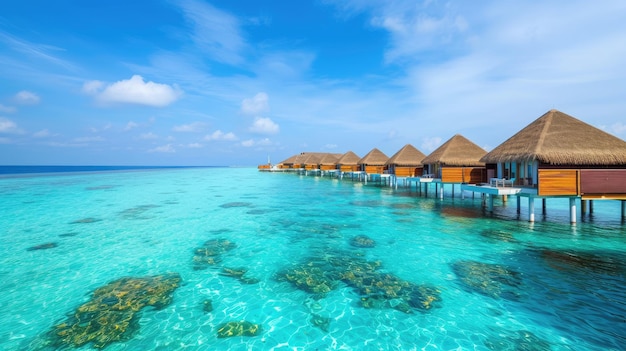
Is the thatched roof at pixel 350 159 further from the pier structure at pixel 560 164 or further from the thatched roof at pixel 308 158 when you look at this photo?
the pier structure at pixel 560 164

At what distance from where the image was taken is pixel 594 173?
11781mm

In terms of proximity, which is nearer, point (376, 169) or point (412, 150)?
point (412, 150)

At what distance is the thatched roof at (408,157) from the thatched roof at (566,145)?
15.4m

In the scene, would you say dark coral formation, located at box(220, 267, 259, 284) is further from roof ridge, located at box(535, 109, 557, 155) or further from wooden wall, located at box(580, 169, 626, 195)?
wooden wall, located at box(580, 169, 626, 195)

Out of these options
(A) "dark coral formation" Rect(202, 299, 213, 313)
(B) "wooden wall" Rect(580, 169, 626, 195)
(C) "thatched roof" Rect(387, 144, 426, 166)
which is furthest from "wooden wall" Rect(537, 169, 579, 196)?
→ (C) "thatched roof" Rect(387, 144, 426, 166)

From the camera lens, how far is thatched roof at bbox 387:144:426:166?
29.7m

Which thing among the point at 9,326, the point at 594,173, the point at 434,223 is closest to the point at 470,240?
the point at 434,223

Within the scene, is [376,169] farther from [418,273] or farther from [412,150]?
[418,273]

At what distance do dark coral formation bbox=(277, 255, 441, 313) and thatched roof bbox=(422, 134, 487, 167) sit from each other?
15479 millimetres

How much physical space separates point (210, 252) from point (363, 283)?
553 cm

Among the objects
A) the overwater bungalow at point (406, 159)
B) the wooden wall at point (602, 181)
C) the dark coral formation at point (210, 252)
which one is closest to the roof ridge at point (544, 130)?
the wooden wall at point (602, 181)

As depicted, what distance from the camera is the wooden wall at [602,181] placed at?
11703mm

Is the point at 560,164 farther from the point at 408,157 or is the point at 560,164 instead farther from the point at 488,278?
the point at 408,157

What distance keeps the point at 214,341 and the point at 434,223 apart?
11468 millimetres
